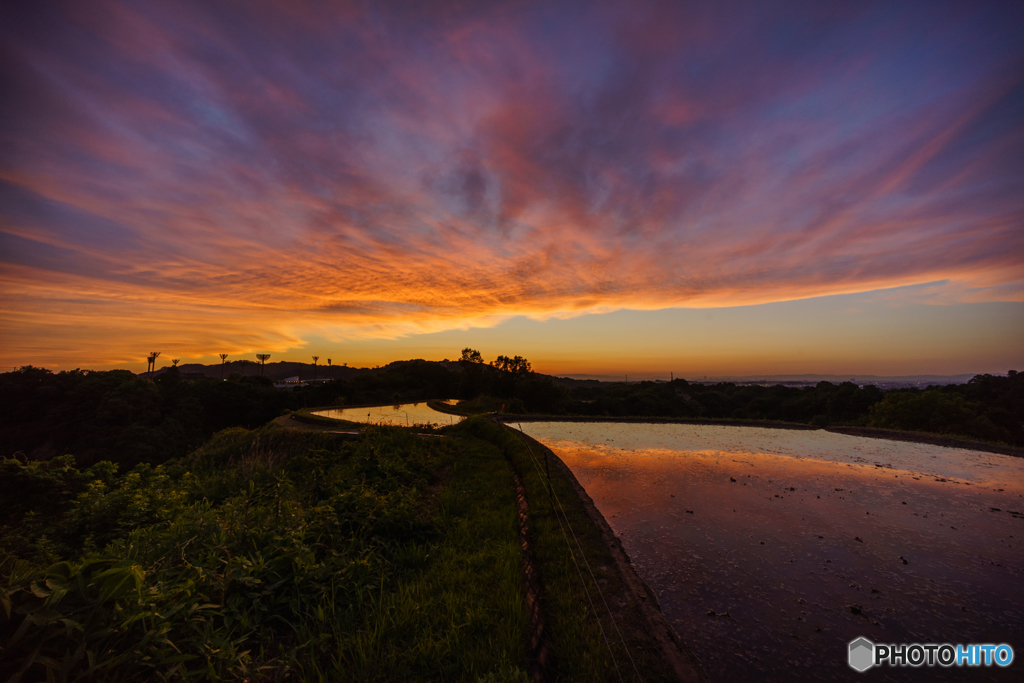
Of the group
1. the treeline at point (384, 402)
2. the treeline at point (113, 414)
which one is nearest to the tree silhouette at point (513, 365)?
the treeline at point (384, 402)

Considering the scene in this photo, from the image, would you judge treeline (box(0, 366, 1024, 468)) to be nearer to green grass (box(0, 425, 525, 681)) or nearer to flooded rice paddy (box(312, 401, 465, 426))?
flooded rice paddy (box(312, 401, 465, 426))

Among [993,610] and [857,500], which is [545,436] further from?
[993,610]

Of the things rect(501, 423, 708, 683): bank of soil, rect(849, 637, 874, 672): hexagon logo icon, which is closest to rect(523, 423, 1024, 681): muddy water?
rect(849, 637, 874, 672): hexagon logo icon

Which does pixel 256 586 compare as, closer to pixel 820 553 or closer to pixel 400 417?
pixel 820 553

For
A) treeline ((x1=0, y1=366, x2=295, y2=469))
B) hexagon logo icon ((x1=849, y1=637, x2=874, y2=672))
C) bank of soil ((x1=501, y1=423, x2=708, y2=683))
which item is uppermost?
bank of soil ((x1=501, y1=423, x2=708, y2=683))

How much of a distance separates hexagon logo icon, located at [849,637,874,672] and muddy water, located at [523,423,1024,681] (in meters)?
0.10

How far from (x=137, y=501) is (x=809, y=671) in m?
10.4

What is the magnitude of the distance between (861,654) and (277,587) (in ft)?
23.5

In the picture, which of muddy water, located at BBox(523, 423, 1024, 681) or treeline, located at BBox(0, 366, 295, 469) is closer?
muddy water, located at BBox(523, 423, 1024, 681)

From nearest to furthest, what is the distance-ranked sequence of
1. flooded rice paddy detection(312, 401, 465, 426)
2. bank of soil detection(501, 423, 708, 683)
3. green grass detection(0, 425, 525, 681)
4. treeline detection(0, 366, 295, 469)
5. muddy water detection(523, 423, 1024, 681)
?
green grass detection(0, 425, 525, 681)
bank of soil detection(501, 423, 708, 683)
muddy water detection(523, 423, 1024, 681)
flooded rice paddy detection(312, 401, 465, 426)
treeline detection(0, 366, 295, 469)

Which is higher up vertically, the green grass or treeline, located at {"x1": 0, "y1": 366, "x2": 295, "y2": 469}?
the green grass

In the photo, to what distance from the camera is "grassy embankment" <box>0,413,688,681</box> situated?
8.94ft

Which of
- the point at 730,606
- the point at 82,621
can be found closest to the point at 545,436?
the point at 730,606

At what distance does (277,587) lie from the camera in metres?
4.65
